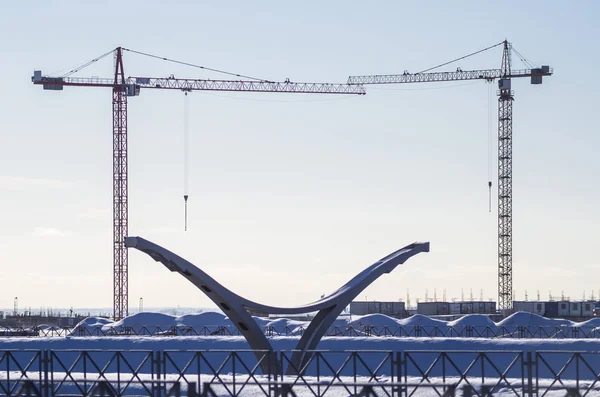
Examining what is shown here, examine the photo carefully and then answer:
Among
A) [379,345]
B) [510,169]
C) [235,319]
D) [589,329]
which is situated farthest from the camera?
[510,169]

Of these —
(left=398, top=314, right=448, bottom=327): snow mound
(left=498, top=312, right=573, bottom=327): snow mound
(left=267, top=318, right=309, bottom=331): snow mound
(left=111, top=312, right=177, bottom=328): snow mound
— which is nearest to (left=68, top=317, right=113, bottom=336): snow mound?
(left=111, top=312, right=177, bottom=328): snow mound

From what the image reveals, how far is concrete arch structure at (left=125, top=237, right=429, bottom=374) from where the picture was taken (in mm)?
42531

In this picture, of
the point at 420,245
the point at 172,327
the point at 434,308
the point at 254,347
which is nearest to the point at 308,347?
the point at 254,347

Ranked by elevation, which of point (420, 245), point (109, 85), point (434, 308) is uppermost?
point (109, 85)

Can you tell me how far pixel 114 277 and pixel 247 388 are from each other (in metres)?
76.9

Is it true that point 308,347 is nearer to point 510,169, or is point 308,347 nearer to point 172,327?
point 172,327

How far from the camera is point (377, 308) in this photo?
115 metres

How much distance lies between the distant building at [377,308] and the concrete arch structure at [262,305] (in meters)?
65.7

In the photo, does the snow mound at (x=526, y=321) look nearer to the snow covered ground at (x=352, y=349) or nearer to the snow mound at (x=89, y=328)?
the snow covered ground at (x=352, y=349)

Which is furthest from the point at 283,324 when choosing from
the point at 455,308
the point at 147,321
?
the point at 455,308

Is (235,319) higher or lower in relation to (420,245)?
lower

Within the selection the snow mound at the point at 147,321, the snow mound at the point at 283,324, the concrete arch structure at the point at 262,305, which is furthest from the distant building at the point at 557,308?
the concrete arch structure at the point at 262,305

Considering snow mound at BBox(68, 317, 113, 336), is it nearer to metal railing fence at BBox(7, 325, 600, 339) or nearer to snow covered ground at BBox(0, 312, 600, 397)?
metal railing fence at BBox(7, 325, 600, 339)

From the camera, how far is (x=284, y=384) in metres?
25.4
